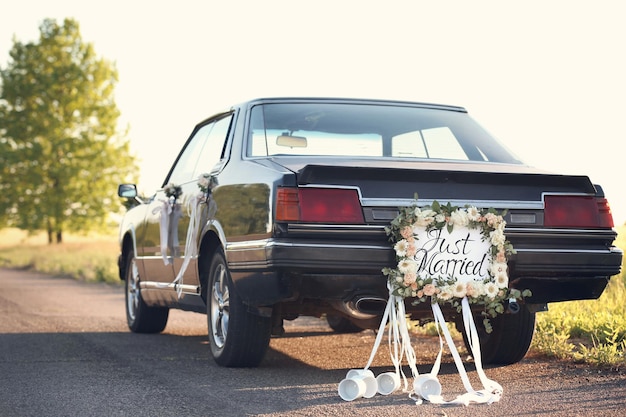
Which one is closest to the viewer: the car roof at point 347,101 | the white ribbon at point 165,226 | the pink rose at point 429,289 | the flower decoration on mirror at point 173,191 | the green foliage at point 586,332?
the pink rose at point 429,289

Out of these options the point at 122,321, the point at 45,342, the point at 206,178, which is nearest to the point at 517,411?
the point at 206,178

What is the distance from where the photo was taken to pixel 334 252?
528 cm

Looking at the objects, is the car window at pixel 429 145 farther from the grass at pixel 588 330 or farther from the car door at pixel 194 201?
the grass at pixel 588 330

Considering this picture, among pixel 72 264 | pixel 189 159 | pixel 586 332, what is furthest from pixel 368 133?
pixel 72 264

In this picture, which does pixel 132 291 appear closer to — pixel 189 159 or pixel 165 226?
pixel 165 226

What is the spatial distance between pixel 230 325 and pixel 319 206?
125 cm

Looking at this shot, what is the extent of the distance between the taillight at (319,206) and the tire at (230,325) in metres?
0.97

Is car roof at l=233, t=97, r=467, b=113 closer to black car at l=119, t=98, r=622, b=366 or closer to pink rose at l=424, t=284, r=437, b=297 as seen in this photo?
black car at l=119, t=98, r=622, b=366

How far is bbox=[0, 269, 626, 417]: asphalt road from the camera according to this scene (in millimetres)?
5000

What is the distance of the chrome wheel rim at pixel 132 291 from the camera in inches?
365

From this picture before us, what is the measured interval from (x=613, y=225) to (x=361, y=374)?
183 centimetres

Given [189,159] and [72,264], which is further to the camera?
[72,264]

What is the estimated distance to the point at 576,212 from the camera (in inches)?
227

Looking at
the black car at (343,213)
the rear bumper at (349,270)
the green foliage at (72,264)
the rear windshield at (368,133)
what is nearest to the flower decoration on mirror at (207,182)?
the black car at (343,213)
